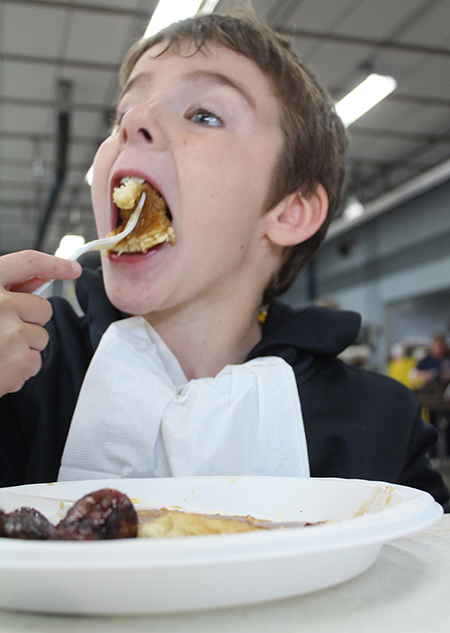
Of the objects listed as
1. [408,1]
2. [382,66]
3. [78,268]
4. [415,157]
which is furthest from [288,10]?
[78,268]

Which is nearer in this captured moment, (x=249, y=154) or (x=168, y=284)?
(x=168, y=284)

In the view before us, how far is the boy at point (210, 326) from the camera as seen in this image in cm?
89

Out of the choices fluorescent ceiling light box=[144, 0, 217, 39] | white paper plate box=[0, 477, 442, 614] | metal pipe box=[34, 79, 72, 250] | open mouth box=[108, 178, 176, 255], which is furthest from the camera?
metal pipe box=[34, 79, 72, 250]

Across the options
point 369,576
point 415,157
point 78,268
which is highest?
point 415,157

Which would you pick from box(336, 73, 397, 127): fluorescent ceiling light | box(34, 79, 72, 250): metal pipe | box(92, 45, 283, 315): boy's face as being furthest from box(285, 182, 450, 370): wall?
box(92, 45, 283, 315): boy's face

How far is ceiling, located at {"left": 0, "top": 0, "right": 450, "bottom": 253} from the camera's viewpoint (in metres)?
4.38

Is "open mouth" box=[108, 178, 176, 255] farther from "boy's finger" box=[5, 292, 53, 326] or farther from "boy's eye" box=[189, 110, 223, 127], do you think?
"boy's finger" box=[5, 292, 53, 326]

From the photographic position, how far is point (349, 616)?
1.16 ft

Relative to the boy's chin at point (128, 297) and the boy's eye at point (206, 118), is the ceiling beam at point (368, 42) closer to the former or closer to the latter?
the boy's eye at point (206, 118)

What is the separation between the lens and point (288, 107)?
1248 millimetres

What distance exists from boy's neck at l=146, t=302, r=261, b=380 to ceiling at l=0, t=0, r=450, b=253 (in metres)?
2.16

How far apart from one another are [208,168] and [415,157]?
7.34 meters

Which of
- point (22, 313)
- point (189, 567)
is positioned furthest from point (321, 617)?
point (22, 313)

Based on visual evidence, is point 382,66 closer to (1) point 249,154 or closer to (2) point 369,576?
(1) point 249,154
